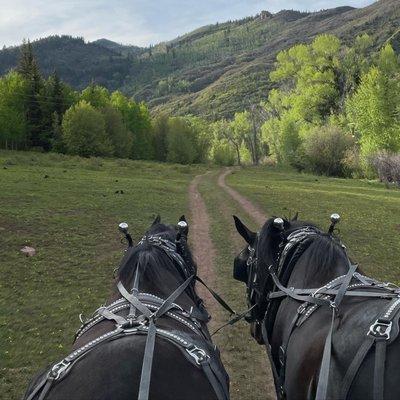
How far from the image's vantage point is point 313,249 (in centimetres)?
406

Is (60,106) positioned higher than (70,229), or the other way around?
(60,106)

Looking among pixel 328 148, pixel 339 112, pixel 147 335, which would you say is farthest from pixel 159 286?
pixel 339 112

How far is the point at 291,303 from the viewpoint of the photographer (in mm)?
4012

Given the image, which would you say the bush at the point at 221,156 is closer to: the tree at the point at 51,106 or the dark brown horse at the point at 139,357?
the tree at the point at 51,106

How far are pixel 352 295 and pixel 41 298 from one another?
840 cm

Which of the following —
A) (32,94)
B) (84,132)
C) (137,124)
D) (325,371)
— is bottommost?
(325,371)

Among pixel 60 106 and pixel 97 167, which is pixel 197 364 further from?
pixel 60 106

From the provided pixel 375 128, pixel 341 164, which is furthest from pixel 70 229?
pixel 341 164

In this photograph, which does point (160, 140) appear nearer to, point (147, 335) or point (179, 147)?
point (179, 147)

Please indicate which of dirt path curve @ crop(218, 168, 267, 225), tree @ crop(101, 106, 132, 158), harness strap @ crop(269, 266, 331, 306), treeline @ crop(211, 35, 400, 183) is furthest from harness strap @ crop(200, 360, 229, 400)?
tree @ crop(101, 106, 132, 158)

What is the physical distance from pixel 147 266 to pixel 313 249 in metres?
1.59

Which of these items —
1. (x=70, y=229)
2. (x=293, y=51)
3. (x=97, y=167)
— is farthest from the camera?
(x=293, y=51)

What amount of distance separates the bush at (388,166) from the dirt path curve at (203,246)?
79.5 feet

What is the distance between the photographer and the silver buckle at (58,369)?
240cm
